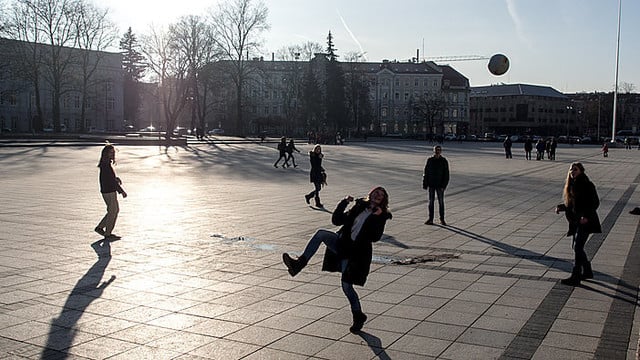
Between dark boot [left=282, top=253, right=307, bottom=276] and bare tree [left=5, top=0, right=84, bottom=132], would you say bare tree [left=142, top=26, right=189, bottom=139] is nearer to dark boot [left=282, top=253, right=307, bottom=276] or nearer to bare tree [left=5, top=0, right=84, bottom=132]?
bare tree [left=5, top=0, right=84, bottom=132]

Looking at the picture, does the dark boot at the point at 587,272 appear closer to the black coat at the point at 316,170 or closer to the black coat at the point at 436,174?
the black coat at the point at 436,174

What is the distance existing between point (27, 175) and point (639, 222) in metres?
21.3

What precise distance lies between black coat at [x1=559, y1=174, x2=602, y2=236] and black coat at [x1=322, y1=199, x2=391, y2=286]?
3322mm

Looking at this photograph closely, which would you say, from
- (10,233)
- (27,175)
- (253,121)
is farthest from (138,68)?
(10,233)

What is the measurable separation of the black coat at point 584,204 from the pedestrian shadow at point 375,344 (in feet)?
12.0

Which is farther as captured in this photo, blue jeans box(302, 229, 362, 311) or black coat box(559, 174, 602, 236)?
black coat box(559, 174, 602, 236)

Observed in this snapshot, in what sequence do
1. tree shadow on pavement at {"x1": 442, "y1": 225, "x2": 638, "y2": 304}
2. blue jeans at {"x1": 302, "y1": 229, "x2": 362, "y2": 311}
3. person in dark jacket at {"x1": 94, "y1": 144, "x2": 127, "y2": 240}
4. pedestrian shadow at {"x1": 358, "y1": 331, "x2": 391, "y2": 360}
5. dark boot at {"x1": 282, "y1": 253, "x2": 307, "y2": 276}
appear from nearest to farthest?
pedestrian shadow at {"x1": 358, "y1": 331, "x2": 391, "y2": 360}
blue jeans at {"x1": 302, "y1": 229, "x2": 362, "y2": 311}
dark boot at {"x1": 282, "y1": 253, "x2": 307, "y2": 276}
tree shadow on pavement at {"x1": 442, "y1": 225, "x2": 638, "y2": 304}
person in dark jacket at {"x1": 94, "y1": 144, "x2": 127, "y2": 240}

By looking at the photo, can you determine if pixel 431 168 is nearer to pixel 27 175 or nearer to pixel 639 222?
pixel 639 222

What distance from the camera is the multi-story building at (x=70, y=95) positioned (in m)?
72.6

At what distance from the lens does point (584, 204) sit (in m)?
7.79

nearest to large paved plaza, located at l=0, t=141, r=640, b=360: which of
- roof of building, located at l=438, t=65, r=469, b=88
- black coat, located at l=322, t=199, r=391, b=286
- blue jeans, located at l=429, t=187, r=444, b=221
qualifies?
blue jeans, located at l=429, t=187, r=444, b=221

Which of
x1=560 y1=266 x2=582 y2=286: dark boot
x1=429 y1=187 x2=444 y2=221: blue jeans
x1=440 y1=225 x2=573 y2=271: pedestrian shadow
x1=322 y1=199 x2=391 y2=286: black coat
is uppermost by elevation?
x1=322 y1=199 x2=391 y2=286: black coat

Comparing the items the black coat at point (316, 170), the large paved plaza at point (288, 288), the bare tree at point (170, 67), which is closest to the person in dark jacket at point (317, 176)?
the black coat at point (316, 170)

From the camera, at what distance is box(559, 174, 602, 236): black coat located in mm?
7758
